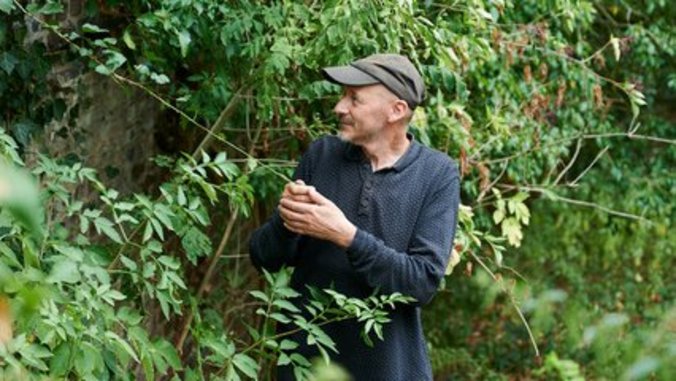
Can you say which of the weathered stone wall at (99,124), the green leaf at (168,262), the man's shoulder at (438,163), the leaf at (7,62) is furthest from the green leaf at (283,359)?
the weathered stone wall at (99,124)

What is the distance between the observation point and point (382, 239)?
4305mm

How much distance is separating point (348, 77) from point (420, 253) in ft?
1.84

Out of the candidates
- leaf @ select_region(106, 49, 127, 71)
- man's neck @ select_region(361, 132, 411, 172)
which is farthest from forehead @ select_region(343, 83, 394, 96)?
leaf @ select_region(106, 49, 127, 71)

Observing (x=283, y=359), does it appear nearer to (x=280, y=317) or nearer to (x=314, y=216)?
(x=280, y=317)

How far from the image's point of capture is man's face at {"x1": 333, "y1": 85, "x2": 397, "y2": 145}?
4.34 metres

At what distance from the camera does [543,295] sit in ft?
8.45

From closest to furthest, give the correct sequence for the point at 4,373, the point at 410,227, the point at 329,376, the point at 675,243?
the point at 329,376
the point at 4,373
the point at 410,227
the point at 675,243

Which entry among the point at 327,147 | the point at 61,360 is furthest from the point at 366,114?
the point at 61,360

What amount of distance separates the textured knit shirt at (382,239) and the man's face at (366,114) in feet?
0.23

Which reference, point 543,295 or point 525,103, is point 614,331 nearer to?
point 543,295

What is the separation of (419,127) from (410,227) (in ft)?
4.78

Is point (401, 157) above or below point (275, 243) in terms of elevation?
above

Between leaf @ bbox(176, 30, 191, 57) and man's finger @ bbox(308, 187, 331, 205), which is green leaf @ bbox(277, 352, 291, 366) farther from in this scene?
leaf @ bbox(176, 30, 191, 57)

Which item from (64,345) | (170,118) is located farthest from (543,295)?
(170,118)
